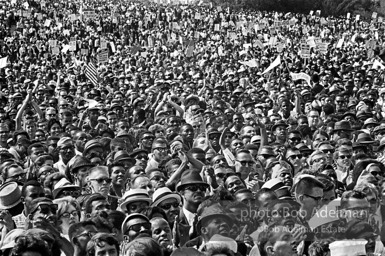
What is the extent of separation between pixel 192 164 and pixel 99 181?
4.16 feet

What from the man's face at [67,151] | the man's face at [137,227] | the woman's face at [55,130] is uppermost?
the woman's face at [55,130]

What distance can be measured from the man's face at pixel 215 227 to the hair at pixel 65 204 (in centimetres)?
145

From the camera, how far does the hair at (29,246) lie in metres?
5.06

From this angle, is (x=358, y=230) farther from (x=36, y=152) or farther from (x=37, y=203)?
(x=36, y=152)

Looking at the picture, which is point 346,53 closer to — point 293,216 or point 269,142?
point 269,142

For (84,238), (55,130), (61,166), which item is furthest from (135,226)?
(55,130)

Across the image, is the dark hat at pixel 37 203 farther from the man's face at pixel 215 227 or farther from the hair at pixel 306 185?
the hair at pixel 306 185

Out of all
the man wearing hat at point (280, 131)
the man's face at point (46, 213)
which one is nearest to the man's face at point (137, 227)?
the man's face at point (46, 213)

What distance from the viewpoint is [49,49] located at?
91.7ft

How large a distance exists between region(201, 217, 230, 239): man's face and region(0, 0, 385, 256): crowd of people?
0.04 ft

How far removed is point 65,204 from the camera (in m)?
7.02

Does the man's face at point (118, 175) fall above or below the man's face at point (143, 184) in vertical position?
above

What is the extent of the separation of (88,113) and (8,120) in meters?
1.37

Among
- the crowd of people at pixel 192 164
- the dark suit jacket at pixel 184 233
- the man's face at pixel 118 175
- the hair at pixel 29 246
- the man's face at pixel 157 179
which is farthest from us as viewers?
the man's face at pixel 118 175
